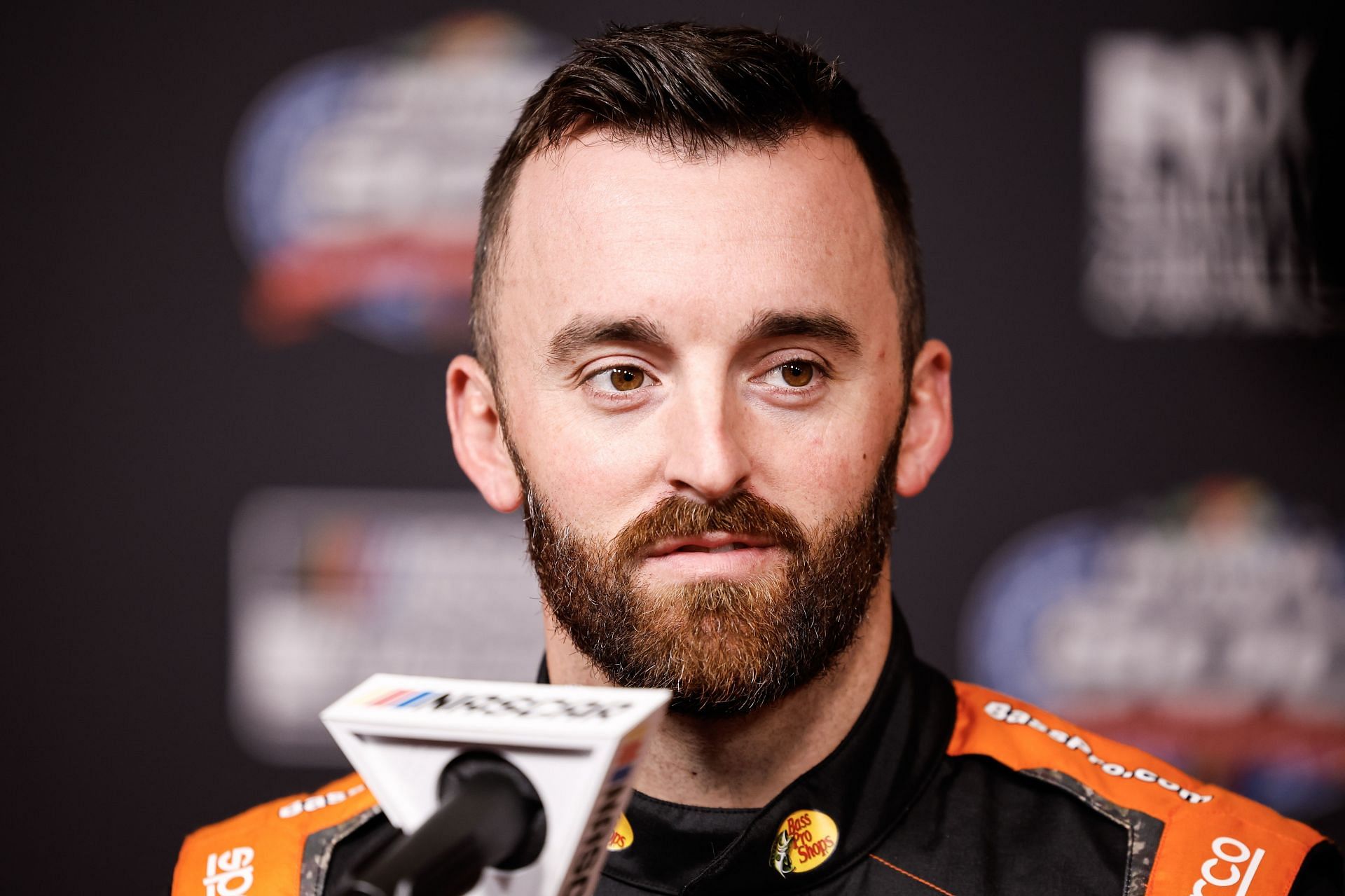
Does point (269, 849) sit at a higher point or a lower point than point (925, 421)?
lower

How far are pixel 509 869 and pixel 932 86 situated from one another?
1687 mm

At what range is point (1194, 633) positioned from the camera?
79.0 inches

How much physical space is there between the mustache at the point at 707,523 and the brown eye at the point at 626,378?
0.37 ft

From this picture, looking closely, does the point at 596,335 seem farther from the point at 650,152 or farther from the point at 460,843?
the point at 460,843

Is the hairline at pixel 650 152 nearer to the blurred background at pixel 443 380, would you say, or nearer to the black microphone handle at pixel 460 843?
the black microphone handle at pixel 460 843

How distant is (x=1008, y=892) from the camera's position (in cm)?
116

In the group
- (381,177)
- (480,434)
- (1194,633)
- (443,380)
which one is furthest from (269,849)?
(1194,633)

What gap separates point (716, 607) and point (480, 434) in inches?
14.3

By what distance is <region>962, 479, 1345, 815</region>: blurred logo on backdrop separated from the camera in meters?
1.98

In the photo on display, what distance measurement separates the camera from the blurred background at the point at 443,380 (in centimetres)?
202

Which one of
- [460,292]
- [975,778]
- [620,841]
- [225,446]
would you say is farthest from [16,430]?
[975,778]

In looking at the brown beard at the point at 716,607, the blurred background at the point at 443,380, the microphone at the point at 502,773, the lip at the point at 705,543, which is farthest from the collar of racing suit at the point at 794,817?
the blurred background at the point at 443,380

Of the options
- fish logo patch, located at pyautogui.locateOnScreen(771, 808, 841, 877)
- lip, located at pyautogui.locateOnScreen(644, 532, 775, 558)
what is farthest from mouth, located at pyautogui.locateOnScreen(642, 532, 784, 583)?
fish logo patch, located at pyautogui.locateOnScreen(771, 808, 841, 877)

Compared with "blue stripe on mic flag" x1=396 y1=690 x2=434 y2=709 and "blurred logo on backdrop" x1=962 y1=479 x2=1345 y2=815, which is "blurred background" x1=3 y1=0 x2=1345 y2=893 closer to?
"blurred logo on backdrop" x1=962 y1=479 x2=1345 y2=815
